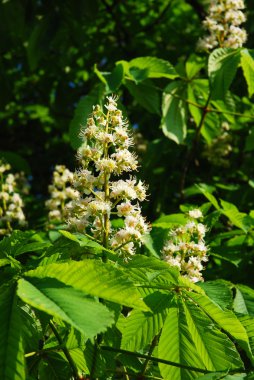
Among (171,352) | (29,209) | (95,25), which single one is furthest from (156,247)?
(95,25)

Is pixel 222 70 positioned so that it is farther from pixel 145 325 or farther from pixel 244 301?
pixel 145 325

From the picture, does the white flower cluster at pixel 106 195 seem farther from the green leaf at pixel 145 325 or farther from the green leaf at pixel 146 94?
the green leaf at pixel 146 94

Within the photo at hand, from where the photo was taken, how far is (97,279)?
1.27 m

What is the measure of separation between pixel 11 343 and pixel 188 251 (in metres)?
0.95

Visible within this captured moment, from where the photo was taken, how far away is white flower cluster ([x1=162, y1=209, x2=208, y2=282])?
1.97 metres

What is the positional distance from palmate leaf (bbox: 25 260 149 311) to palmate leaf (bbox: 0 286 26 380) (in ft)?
0.28

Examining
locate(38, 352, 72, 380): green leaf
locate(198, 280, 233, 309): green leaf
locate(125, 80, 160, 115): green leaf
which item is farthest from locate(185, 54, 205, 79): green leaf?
locate(38, 352, 72, 380): green leaf

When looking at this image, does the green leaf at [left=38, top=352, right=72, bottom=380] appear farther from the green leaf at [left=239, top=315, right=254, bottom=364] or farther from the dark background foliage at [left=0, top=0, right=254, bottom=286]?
the dark background foliage at [left=0, top=0, right=254, bottom=286]

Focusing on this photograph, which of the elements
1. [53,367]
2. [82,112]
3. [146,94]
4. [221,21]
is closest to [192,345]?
[53,367]

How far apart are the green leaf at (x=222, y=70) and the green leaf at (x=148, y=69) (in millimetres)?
180

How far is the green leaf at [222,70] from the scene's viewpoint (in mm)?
2793

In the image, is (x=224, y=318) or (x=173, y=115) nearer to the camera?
(x=224, y=318)

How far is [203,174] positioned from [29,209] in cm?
142

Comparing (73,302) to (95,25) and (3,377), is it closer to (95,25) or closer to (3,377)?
(3,377)
